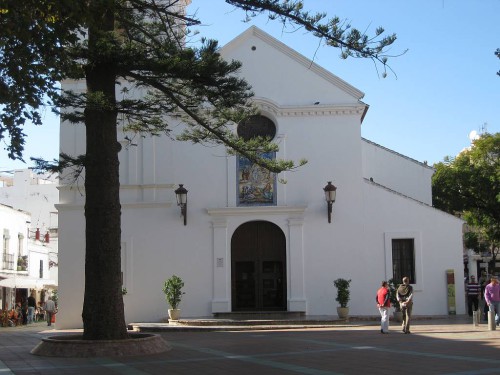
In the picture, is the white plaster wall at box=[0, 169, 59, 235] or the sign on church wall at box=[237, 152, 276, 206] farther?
the white plaster wall at box=[0, 169, 59, 235]

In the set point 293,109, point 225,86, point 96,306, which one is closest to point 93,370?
point 96,306

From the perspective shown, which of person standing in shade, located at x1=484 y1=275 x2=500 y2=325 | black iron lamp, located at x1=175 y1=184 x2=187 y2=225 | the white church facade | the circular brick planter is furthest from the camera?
the white church facade

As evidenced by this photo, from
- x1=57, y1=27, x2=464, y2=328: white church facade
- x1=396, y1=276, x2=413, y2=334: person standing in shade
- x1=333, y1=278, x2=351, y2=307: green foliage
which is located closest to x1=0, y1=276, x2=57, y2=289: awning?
x1=57, y1=27, x2=464, y2=328: white church facade

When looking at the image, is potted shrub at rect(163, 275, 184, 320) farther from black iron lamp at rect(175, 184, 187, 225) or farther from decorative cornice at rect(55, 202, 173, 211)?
decorative cornice at rect(55, 202, 173, 211)

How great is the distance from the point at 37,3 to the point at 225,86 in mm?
5623

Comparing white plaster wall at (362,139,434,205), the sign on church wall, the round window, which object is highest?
the round window

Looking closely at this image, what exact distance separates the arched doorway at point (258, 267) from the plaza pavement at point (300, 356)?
564 cm

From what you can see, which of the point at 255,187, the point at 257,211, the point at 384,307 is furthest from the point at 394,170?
the point at 384,307

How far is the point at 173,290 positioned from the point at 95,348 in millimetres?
9688

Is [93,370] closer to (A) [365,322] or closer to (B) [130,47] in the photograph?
(B) [130,47]

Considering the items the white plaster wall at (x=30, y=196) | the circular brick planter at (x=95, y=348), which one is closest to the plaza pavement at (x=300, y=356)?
the circular brick planter at (x=95, y=348)

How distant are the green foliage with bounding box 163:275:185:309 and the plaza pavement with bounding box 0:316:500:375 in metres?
3.86

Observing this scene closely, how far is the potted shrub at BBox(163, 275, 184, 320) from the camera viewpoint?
22.4 metres

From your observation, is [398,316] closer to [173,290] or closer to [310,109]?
[173,290]
